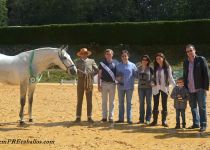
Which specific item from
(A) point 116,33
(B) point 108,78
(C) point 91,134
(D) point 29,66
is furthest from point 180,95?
(A) point 116,33

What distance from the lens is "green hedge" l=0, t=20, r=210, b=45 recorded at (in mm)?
32688

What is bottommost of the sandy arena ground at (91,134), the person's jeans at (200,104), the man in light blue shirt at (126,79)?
the sandy arena ground at (91,134)

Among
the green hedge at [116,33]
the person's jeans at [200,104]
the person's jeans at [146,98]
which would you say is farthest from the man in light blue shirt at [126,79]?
the green hedge at [116,33]

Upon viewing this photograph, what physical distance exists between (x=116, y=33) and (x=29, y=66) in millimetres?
23632

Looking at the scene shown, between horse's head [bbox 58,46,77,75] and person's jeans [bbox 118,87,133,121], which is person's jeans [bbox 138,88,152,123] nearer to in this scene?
person's jeans [bbox 118,87,133,121]

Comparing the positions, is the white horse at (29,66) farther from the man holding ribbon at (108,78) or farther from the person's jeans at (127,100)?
the person's jeans at (127,100)

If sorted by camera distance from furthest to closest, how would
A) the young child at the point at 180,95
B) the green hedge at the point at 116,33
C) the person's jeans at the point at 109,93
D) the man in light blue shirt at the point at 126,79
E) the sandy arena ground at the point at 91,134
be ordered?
the green hedge at the point at 116,33 → the person's jeans at the point at 109,93 → the man in light blue shirt at the point at 126,79 → the young child at the point at 180,95 → the sandy arena ground at the point at 91,134

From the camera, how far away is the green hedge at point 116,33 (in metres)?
32.7

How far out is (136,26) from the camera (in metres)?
34.3

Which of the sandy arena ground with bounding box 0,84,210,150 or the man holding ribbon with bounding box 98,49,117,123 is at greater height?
the man holding ribbon with bounding box 98,49,117,123

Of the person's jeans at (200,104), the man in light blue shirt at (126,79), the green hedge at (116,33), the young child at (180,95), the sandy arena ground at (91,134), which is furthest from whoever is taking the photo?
the green hedge at (116,33)

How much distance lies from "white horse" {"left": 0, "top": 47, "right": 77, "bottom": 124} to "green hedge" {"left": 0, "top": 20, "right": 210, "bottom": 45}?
886 inches

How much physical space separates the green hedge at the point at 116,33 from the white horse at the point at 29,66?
2250 cm

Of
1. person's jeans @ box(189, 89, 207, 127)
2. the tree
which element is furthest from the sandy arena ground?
the tree
